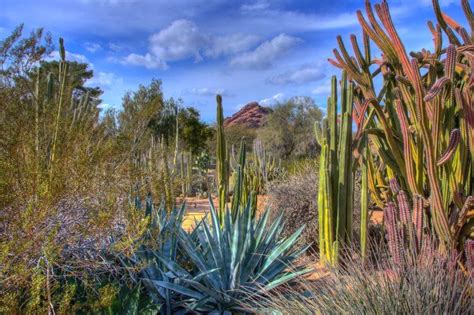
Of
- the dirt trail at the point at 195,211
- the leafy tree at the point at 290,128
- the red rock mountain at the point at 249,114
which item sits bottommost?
the dirt trail at the point at 195,211

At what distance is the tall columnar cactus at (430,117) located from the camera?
158 inches

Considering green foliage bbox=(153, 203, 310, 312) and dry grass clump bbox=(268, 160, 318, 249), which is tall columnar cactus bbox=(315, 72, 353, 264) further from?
dry grass clump bbox=(268, 160, 318, 249)

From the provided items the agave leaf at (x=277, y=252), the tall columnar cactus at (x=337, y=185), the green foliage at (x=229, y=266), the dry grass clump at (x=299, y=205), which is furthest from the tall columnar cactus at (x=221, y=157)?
the dry grass clump at (x=299, y=205)

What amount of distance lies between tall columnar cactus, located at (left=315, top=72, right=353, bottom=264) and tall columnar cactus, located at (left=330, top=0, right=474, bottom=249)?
0.79 ft

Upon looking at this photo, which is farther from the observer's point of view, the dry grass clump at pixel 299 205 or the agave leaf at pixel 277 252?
the dry grass clump at pixel 299 205

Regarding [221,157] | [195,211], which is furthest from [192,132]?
[221,157]

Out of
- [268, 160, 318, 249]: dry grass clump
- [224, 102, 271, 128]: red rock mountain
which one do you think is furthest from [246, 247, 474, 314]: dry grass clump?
[224, 102, 271, 128]: red rock mountain

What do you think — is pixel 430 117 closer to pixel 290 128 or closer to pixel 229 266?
pixel 229 266

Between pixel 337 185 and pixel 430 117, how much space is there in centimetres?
122

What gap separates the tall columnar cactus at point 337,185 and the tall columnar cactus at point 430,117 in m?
0.24

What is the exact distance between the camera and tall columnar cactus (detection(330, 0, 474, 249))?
4.01 metres

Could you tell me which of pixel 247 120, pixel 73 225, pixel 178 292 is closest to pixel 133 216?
pixel 73 225

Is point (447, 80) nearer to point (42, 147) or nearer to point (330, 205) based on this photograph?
point (330, 205)

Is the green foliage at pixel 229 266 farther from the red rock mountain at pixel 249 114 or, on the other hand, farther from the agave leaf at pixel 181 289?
the red rock mountain at pixel 249 114
